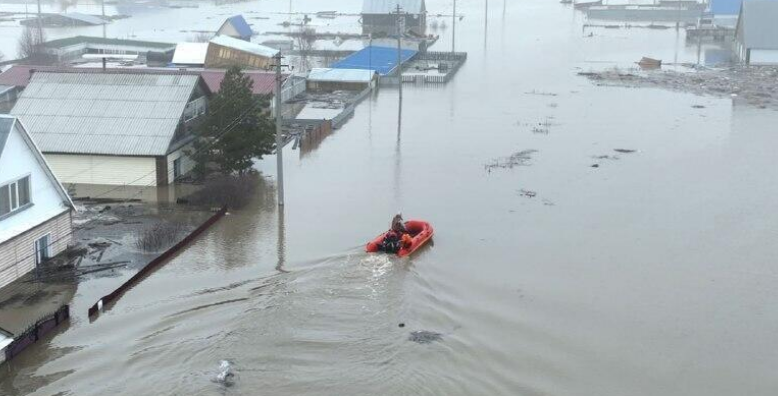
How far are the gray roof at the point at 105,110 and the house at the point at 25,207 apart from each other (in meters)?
4.08

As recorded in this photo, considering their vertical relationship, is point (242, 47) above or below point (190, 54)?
above

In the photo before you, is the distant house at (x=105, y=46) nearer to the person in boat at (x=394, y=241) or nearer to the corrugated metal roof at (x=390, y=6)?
the corrugated metal roof at (x=390, y=6)

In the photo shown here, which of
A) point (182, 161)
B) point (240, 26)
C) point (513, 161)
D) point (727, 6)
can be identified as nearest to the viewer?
point (182, 161)

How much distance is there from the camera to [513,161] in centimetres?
2277

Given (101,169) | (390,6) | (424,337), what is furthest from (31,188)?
(390,6)

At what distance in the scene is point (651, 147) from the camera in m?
24.4

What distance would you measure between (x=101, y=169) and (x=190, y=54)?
14.8 meters

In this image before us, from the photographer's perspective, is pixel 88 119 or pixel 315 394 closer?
pixel 315 394

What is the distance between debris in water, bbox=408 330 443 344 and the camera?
1145cm

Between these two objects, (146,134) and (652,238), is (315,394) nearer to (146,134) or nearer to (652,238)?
(652,238)

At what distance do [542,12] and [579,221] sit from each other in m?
62.9

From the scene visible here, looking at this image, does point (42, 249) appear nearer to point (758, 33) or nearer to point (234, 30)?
point (234, 30)

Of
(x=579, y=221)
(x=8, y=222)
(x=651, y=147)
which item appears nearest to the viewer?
(x=8, y=222)

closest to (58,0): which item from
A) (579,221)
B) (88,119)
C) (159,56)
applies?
(159,56)
